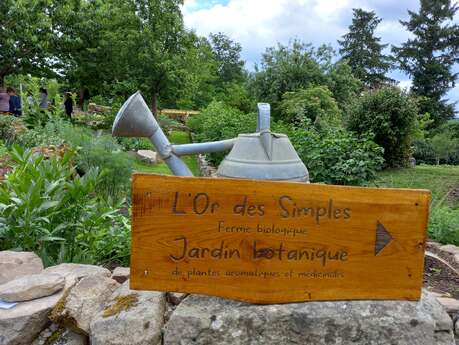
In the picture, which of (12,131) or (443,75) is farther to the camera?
(443,75)

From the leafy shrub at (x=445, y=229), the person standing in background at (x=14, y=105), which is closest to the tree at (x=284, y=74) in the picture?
the person standing in background at (x=14, y=105)

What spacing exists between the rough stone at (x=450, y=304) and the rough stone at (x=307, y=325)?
0.52m

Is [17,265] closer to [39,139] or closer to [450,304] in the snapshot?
[450,304]

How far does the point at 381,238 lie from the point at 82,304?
1.25 m

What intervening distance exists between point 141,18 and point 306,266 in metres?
A: 13.4

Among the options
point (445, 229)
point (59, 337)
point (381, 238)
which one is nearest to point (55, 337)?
point (59, 337)

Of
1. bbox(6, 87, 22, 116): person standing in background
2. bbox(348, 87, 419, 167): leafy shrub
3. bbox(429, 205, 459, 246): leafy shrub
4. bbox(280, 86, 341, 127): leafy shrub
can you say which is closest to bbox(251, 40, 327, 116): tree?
bbox(280, 86, 341, 127): leafy shrub

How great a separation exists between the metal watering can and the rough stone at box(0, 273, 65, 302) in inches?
28.7

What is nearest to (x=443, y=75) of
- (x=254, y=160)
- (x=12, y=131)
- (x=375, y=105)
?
(x=375, y=105)

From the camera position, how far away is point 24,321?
171cm

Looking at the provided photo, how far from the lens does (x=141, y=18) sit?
44.2 ft

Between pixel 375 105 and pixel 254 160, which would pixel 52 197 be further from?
pixel 375 105

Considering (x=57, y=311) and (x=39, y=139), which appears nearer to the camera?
(x=57, y=311)

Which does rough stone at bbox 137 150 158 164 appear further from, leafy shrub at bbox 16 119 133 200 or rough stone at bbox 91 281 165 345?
rough stone at bbox 91 281 165 345
